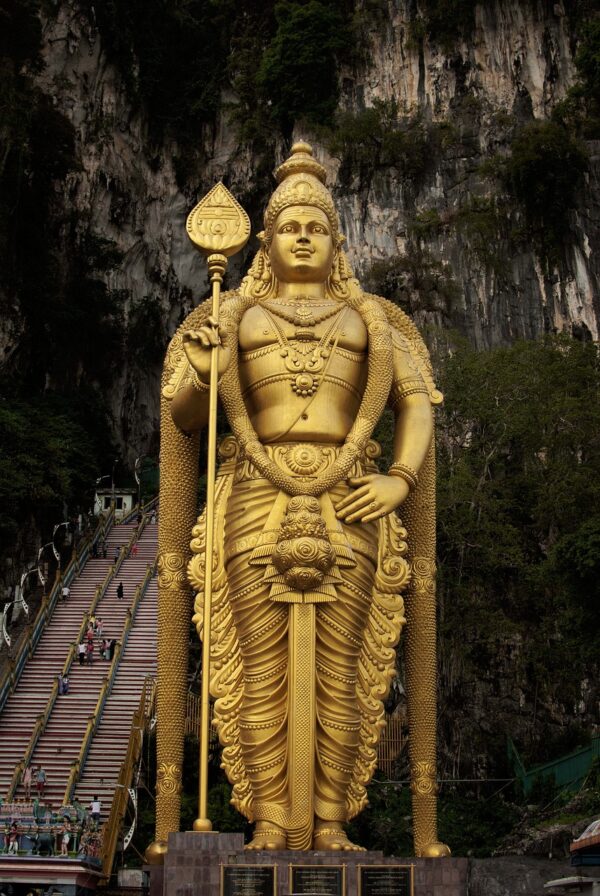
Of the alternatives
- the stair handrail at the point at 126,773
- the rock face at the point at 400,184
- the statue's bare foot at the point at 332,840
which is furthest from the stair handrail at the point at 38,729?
the rock face at the point at 400,184

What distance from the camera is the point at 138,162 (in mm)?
34000

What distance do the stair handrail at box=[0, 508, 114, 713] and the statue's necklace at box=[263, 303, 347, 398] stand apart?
866 cm

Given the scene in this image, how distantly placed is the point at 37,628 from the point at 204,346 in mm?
10739

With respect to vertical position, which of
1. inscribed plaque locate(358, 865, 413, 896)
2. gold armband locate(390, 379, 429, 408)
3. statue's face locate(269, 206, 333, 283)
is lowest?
inscribed plaque locate(358, 865, 413, 896)

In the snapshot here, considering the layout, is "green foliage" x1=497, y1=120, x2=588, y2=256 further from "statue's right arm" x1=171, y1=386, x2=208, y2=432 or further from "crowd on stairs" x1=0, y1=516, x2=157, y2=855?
"statue's right arm" x1=171, y1=386, x2=208, y2=432

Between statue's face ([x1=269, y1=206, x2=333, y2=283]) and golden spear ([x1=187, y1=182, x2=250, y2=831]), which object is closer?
golden spear ([x1=187, y1=182, x2=250, y2=831])

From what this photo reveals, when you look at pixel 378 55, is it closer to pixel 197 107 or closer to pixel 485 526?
pixel 197 107

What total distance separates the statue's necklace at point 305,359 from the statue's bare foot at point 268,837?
8.27ft

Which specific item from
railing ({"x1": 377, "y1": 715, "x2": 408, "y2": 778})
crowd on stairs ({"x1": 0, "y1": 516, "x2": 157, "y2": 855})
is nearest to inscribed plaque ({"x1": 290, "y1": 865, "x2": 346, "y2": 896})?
crowd on stairs ({"x1": 0, "y1": 516, "x2": 157, "y2": 855})

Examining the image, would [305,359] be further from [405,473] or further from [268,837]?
[268,837]

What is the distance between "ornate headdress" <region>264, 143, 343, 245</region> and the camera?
857 cm

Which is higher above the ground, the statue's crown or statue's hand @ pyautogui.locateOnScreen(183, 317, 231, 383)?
the statue's crown

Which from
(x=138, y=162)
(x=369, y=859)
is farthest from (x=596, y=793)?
(x=138, y=162)

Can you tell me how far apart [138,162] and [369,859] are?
1138 inches
